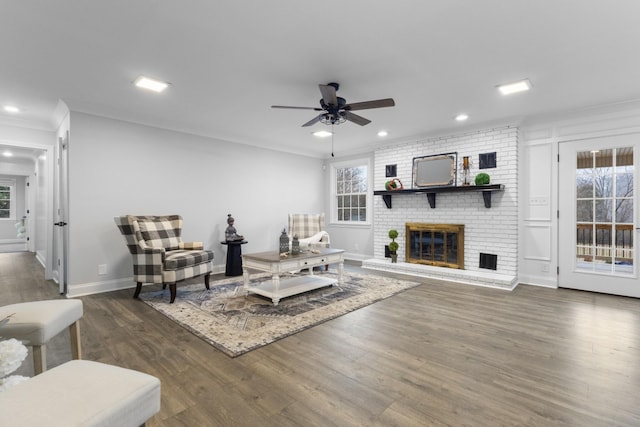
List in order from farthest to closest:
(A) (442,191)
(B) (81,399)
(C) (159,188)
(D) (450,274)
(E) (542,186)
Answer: (A) (442,191)
(D) (450,274)
(C) (159,188)
(E) (542,186)
(B) (81,399)

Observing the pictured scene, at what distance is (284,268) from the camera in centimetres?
354

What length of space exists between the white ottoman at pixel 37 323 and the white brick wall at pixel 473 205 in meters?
5.01

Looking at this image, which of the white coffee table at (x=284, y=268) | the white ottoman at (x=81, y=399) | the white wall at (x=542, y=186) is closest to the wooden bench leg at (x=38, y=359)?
the white ottoman at (x=81, y=399)

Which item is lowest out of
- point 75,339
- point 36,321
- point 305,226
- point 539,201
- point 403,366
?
point 403,366

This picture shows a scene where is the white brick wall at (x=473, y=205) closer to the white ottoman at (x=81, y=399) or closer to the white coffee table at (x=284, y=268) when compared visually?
the white coffee table at (x=284, y=268)

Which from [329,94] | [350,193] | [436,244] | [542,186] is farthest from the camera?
[350,193]

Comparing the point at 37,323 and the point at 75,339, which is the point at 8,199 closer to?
the point at 75,339

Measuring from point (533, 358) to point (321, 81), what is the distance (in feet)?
10.00

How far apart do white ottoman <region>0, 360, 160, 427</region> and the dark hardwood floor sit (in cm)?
75

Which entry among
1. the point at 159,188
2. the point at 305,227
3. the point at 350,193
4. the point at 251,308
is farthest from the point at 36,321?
the point at 350,193

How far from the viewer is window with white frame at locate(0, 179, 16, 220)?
8797 mm

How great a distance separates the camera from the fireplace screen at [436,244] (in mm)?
5102

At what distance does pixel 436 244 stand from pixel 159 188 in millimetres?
4597

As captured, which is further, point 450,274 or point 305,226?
point 305,226
